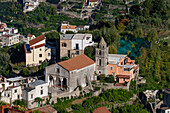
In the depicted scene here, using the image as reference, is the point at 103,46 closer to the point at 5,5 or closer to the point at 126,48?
the point at 126,48

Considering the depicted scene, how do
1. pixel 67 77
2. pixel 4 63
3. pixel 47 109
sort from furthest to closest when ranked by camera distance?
pixel 4 63
pixel 67 77
pixel 47 109

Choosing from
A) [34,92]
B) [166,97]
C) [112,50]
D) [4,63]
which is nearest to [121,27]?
[112,50]

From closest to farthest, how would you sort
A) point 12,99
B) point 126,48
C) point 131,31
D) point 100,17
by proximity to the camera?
point 12,99 < point 126,48 < point 131,31 < point 100,17

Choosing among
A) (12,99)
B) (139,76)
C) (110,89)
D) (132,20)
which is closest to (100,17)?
(132,20)

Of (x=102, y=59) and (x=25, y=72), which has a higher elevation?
(x=102, y=59)

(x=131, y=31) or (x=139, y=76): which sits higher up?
(x=131, y=31)

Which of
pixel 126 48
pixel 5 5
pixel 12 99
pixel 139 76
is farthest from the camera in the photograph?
pixel 5 5

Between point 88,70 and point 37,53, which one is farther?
point 37,53

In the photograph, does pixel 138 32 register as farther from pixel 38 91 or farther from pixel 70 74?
pixel 38 91
